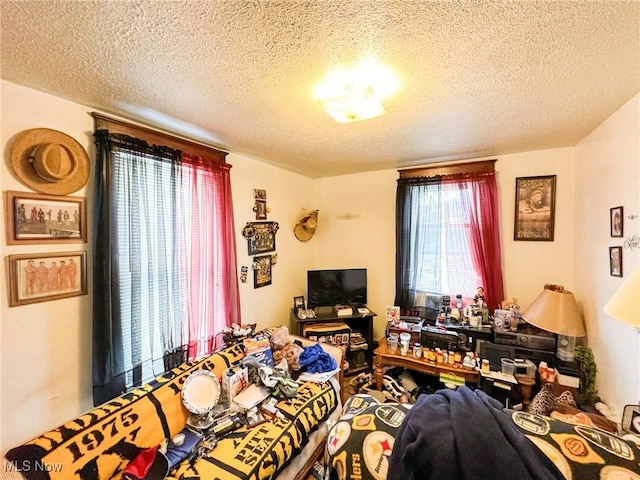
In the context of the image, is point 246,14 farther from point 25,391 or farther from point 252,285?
point 252,285

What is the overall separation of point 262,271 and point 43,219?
5.80 ft

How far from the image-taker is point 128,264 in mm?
1708

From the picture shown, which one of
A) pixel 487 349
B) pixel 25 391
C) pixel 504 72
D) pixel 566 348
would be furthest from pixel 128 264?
pixel 566 348

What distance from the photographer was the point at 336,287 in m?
3.13

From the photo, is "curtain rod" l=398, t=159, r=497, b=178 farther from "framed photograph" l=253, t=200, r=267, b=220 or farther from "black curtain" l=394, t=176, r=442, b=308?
"framed photograph" l=253, t=200, r=267, b=220

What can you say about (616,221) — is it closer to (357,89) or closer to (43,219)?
(357,89)

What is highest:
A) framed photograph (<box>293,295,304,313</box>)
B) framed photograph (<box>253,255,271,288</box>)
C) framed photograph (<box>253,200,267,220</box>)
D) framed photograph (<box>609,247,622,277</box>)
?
framed photograph (<box>253,200,267,220</box>)

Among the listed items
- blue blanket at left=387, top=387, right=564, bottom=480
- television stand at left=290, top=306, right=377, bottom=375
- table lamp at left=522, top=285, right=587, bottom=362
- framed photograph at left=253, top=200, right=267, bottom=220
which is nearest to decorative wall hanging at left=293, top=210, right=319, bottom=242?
framed photograph at left=253, top=200, right=267, bottom=220

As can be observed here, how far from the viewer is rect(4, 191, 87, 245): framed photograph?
1.32m

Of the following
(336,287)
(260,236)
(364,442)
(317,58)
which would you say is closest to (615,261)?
(364,442)

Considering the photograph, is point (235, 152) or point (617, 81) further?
point (235, 152)

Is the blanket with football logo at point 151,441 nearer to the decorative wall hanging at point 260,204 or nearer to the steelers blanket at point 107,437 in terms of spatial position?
the steelers blanket at point 107,437

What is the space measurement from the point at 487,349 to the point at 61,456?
2.72 m

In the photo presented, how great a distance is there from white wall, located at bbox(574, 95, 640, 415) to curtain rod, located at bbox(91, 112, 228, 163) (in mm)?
2854
